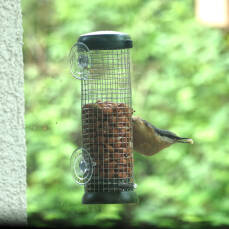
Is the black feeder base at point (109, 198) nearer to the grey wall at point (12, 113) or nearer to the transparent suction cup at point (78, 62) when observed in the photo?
the transparent suction cup at point (78, 62)

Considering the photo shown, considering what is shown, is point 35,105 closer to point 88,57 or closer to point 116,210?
point 116,210

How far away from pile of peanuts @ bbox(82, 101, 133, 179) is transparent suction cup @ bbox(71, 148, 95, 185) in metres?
0.04

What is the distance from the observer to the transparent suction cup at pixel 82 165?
4.30 feet

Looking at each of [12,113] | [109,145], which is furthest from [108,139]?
[12,113]

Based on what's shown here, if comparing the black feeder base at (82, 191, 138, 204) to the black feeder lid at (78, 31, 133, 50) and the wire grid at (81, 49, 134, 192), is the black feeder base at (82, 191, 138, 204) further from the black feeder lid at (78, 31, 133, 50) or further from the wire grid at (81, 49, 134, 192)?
the black feeder lid at (78, 31, 133, 50)

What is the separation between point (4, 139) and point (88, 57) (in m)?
0.79

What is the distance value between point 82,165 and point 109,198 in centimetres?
13

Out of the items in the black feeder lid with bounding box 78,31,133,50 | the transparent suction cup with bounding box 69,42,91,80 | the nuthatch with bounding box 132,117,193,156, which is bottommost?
the nuthatch with bounding box 132,117,193,156

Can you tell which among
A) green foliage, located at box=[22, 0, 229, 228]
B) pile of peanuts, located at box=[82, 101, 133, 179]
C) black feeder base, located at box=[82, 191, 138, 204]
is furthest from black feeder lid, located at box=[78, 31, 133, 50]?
green foliage, located at box=[22, 0, 229, 228]

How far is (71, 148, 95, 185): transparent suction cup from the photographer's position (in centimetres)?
131

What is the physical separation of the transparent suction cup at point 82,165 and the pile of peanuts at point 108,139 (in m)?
0.04

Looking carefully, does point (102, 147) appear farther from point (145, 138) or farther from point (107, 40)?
point (107, 40)

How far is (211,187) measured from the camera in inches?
145

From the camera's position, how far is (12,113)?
0.65 metres
